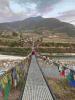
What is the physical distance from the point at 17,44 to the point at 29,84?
111 meters

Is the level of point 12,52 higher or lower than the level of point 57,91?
lower

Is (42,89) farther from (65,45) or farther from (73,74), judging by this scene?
(65,45)

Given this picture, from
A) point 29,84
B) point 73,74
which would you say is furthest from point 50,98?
point 29,84

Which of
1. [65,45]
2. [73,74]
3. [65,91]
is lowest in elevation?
[65,45]

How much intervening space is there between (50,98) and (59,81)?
25.2ft

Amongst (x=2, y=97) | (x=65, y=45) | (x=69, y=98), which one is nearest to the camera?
(x=2, y=97)

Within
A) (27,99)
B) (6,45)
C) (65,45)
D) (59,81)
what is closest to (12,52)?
(6,45)

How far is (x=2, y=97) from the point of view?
13992mm

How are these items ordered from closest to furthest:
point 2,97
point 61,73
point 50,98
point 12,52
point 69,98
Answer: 1. point 2,97
2. point 50,98
3. point 69,98
4. point 61,73
5. point 12,52

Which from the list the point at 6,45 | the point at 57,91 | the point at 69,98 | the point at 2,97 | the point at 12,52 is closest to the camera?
the point at 2,97

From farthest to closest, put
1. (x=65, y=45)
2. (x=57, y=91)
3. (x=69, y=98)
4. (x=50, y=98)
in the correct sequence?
(x=65, y=45)
(x=57, y=91)
(x=69, y=98)
(x=50, y=98)

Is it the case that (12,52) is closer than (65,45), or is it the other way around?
(12,52)

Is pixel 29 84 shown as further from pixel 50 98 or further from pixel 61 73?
pixel 50 98

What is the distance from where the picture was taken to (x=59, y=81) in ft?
74.3
